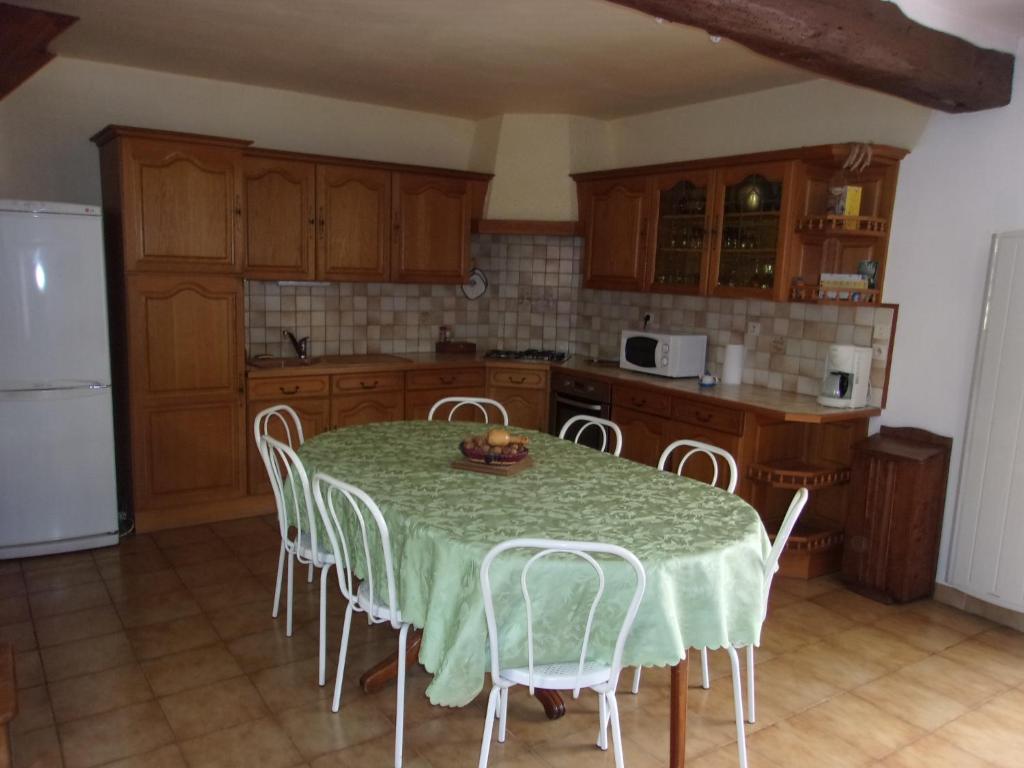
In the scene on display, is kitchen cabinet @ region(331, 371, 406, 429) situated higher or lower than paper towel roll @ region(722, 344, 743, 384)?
lower

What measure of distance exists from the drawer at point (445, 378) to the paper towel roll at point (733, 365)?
1.51 meters

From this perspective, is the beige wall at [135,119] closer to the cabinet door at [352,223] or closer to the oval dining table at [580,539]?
the cabinet door at [352,223]

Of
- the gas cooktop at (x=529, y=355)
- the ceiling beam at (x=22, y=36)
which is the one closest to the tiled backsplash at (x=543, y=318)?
the gas cooktop at (x=529, y=355)

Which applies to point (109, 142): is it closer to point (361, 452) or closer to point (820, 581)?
point (361, 452)

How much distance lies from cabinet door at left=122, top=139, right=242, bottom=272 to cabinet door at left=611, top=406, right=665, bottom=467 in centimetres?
226

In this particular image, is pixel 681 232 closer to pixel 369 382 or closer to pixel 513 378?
pixel 513 378

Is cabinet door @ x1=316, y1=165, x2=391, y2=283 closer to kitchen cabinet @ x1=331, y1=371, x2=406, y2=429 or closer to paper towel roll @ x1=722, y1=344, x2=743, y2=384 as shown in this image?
kitchen cabinet @ x1=331, y1=371, x2=406, y2=429

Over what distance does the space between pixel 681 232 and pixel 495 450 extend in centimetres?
229

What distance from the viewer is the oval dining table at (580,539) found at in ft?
6.08

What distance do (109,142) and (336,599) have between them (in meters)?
2.50

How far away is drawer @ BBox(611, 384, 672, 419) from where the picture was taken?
13.5ft

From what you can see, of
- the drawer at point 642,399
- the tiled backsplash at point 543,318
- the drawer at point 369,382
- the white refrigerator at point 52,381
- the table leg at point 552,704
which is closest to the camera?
the table leg at point 552,704

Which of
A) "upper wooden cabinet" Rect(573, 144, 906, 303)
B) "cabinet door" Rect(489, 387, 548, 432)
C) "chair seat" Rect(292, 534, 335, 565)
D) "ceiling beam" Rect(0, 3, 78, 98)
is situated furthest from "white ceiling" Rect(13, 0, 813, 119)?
"chair seat" Rect(292, 534, 335, 565)

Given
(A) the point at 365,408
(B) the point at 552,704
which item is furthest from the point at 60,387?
(B) the point at 552,704
